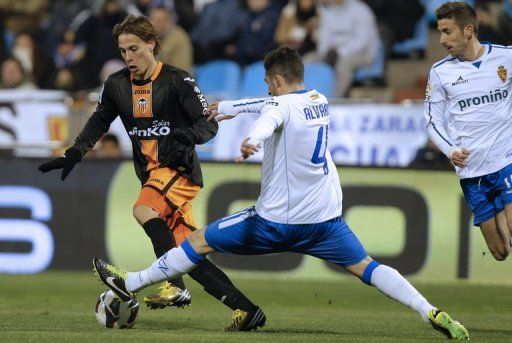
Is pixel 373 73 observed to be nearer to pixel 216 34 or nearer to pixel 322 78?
pixel 322 78

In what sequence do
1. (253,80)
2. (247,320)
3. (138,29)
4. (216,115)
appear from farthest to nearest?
(253,80) → (138,29) → (247,320) → (216,115)

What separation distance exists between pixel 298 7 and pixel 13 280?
306 inches

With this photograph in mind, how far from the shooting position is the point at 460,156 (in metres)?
9.23

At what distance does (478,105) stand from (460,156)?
522mm

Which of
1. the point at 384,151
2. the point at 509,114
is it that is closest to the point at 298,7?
the point at 384,151

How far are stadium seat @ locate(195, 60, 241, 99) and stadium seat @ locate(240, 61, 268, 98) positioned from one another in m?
0.15

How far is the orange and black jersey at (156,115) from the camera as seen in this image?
945cm

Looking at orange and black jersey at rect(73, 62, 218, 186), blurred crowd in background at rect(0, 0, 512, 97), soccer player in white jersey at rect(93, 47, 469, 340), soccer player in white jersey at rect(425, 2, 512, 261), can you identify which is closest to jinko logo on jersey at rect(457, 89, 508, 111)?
soccer player in white jersey at rect(425, 2, 512, 261)

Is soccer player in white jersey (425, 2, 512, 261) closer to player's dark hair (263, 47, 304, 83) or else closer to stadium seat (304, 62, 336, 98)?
player's dark hair (263, 47, 304, 83)

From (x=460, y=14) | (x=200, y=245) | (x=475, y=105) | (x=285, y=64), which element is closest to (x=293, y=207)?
(x=200, y=245)

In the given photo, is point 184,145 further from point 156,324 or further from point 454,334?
point 454,334

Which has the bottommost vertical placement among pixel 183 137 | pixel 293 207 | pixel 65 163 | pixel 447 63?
pixel 293 207

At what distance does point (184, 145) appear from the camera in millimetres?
9164

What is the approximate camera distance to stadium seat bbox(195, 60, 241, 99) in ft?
64.2
